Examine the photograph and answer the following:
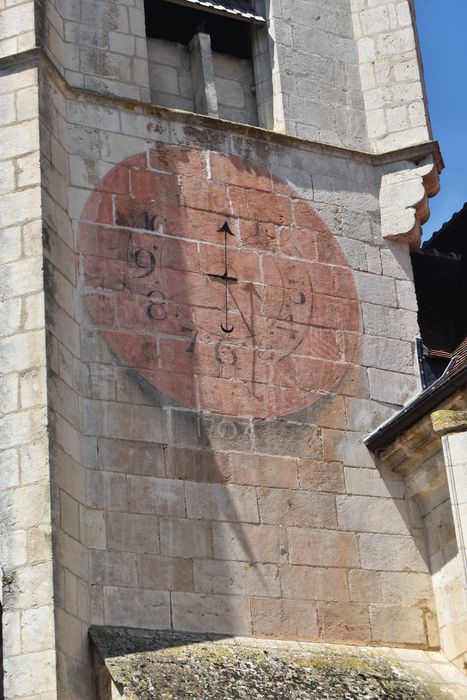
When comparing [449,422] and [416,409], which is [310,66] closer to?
[416,409]

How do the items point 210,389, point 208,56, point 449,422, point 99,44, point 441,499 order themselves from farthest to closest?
1. point 208,56
2. point 99,44
3. point 441,499
4. point 210,389
5. point 449,422

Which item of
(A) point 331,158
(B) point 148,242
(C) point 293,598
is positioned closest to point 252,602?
(C) point 293,598

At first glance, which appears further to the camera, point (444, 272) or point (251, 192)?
point (444, 272)

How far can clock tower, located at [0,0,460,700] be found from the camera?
1019cm

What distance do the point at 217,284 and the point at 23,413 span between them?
1.92 m

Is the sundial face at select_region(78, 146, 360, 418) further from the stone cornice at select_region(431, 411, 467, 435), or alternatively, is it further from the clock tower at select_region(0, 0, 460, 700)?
the stone cornice at select_region(431, 411, 467, 435)

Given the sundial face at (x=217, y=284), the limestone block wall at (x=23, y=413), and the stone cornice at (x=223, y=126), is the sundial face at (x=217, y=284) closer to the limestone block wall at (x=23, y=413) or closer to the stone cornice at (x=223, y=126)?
the stone cornice at (x=223, y=126)

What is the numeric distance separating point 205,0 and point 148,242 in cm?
241

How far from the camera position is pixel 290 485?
11.0 metres

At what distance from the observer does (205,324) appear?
445 inches

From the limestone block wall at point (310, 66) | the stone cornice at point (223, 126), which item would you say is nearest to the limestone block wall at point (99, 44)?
the limestone block wall at point (310, 66)

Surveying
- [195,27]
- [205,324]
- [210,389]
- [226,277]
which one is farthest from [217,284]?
[195,27]

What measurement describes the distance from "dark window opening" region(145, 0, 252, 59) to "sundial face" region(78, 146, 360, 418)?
1.26 metres

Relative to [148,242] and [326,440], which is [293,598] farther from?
[148,242]
